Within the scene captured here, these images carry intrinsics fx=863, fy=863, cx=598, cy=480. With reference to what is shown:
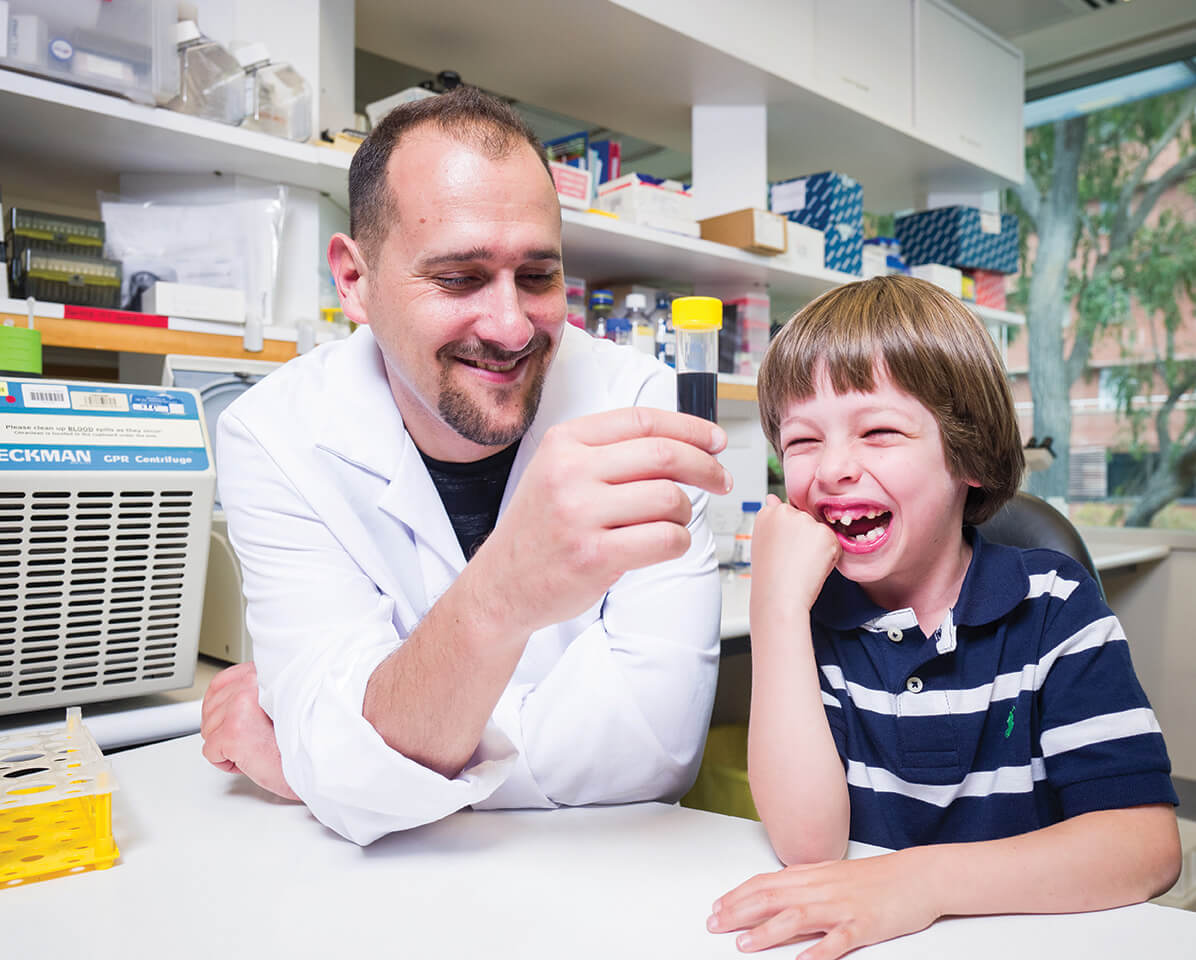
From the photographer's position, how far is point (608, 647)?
923 millimetres

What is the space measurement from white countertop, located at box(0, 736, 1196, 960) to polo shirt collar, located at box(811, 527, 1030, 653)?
276 millimetres

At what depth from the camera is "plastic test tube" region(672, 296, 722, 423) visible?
2.35 feet

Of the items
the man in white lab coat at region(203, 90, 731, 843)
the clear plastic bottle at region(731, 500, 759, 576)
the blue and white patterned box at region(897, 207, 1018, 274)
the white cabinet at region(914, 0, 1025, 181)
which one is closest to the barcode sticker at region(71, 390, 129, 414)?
the man in white lab coat at region(203, 90, 731, 843)

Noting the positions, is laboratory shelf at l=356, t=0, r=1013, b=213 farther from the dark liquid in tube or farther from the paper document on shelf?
the dark liquid in tube

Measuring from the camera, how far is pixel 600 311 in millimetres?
2602

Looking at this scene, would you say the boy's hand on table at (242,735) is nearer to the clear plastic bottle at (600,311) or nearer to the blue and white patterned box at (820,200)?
the clear plastic bottle at (600,311)

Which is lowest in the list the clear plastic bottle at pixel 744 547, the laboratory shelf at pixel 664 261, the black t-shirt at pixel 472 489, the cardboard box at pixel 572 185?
the clear plastic bottle at pixel 744 547

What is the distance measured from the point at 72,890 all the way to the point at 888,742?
2.55 feet

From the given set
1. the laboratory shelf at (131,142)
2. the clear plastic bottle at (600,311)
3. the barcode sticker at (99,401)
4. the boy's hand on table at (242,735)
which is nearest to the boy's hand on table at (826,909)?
the boy's hand on table at (242,735)

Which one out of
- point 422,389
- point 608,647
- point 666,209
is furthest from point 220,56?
point 608,647

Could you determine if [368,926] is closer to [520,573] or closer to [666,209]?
[520,573]

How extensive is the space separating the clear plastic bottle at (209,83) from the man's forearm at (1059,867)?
1666 mm

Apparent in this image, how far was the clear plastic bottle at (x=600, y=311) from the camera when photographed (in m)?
2.47

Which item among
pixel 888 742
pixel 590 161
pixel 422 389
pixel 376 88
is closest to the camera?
pixel 888 742
